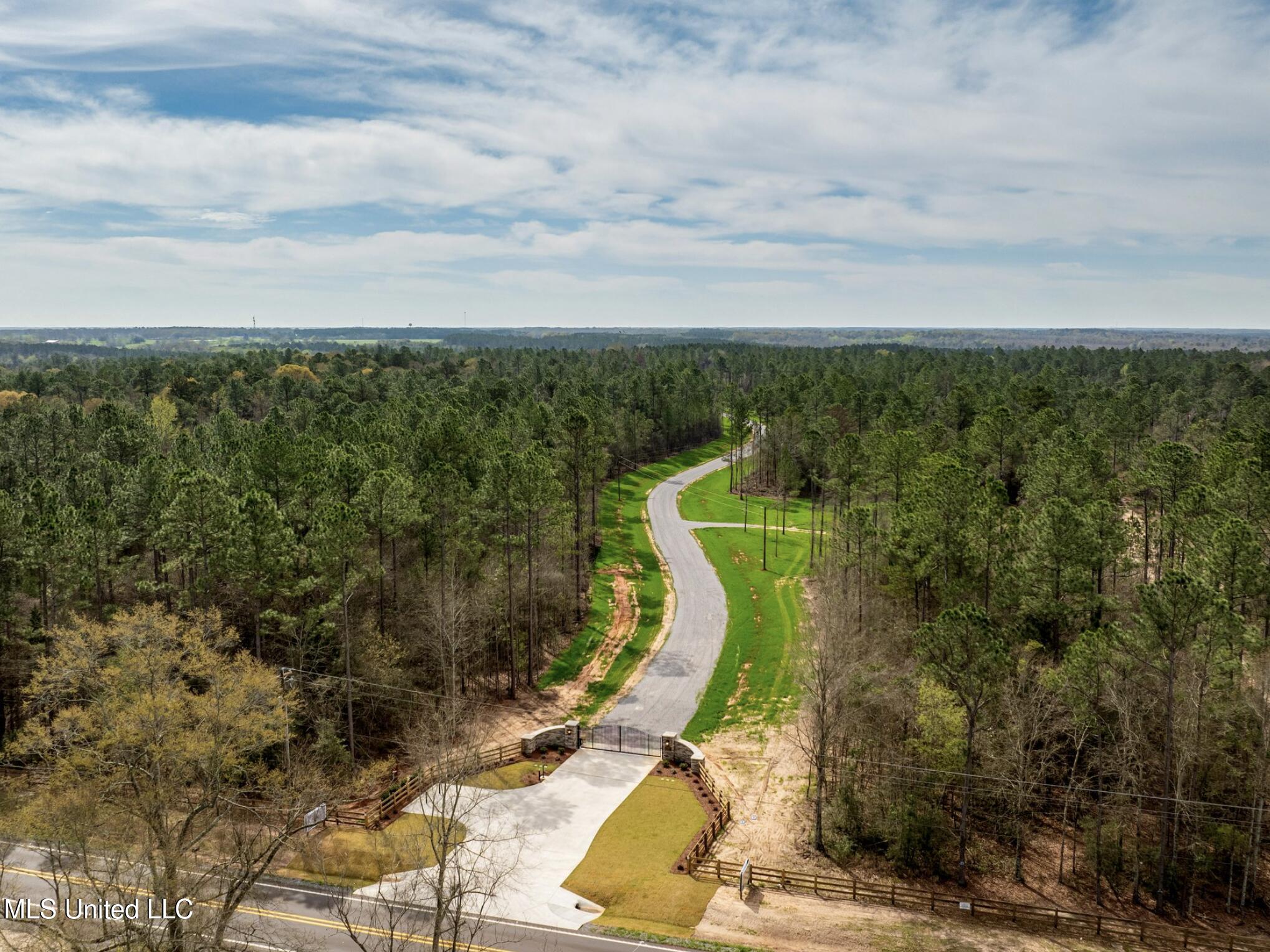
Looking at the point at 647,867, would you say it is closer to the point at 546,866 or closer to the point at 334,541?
the point at 546,866

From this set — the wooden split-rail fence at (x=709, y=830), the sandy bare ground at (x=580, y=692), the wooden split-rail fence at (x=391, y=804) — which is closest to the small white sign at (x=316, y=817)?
the wooden split-rail fence at (x=391, y=804)

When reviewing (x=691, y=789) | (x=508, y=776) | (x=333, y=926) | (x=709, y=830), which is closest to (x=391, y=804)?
(x=508, y=776)

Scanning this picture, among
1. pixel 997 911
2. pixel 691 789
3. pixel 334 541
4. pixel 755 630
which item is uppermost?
pixel 334 541

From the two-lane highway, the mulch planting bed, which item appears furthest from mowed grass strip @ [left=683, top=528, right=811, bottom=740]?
the two-lane highway

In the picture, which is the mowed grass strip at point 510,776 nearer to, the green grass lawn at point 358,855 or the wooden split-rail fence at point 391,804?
the wooden split-rail fence at point 391,804

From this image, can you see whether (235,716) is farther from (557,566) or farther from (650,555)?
(650,555)

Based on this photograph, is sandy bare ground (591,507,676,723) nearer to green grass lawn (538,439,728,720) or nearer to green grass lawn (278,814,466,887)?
green grass lawn (538,439,728,720)

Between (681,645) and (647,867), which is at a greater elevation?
(681,645)

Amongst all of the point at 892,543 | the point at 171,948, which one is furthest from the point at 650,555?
the point at 171,948
